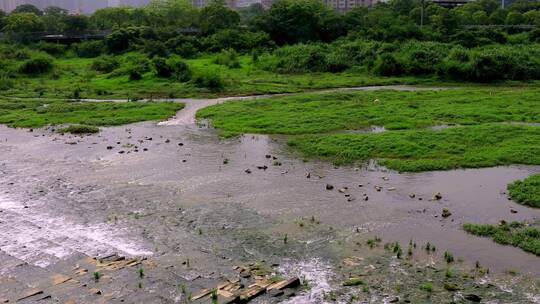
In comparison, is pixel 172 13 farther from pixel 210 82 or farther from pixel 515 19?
pixel 210 82

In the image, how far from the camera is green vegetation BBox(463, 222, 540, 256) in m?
14.4

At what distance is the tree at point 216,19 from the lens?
73.9m

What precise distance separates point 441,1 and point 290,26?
71504 mm

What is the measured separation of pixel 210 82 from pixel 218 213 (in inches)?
1036

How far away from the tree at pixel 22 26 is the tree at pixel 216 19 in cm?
2211

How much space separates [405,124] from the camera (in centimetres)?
2853

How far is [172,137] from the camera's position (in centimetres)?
2812

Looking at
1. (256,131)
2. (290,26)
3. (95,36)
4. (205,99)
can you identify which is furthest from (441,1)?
(256,131)

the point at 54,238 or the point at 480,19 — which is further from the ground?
the point at 480,19

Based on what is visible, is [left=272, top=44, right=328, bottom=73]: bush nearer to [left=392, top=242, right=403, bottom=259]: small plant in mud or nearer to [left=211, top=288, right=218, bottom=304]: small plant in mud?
[left=392, top=242, right=403, bottom=259]: small plant in mud

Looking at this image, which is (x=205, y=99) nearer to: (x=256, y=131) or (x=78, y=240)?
(x=256, y=131)

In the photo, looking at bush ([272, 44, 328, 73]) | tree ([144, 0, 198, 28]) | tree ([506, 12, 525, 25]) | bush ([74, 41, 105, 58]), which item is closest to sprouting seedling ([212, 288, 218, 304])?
bush ([272, 44, 328, 73])

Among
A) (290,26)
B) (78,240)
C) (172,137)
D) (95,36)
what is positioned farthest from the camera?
(95,36)

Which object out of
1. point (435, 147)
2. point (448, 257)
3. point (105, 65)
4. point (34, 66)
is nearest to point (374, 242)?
point (448, 257)
